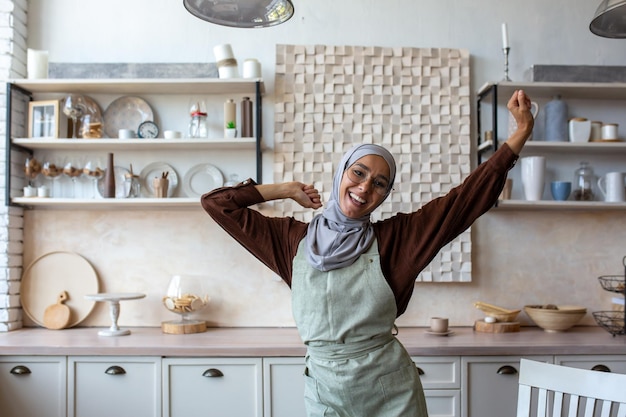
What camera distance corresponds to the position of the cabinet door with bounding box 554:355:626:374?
2.85 metres

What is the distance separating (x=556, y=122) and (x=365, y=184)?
1974 millimetres

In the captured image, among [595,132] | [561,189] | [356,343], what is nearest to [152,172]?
[356,343]

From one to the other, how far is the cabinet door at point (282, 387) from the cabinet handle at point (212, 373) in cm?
21

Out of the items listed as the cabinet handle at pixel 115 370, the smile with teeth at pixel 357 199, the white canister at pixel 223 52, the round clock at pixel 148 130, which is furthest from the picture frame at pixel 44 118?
the smile with teeth at pixel 357 199

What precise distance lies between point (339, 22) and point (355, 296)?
84.1 inches

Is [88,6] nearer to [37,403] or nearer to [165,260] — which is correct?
[165,260]

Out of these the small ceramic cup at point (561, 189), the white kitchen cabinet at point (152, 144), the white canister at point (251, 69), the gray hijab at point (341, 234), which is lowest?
the gray hijab at point (341, 234)

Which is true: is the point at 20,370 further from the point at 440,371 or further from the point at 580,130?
the point at 580,130

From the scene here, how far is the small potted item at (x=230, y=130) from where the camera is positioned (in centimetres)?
328

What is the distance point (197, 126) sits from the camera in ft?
10.9

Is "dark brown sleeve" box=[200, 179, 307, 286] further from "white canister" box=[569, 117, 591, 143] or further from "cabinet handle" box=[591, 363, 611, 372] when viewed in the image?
"white canister" box=[569, 117, 591, 143]

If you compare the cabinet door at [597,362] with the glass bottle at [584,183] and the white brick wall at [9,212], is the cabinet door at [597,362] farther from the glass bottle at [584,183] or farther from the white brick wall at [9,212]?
the white brick wall at [9,212]

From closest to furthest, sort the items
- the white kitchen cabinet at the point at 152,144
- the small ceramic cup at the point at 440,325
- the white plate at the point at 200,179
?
the small ceramic cup at the point at 440,325 < the white kitchen cabinet at the point at 152,144 < the white plate at the point at 200,179

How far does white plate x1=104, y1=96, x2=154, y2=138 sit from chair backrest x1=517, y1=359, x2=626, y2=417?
96.5 inches
